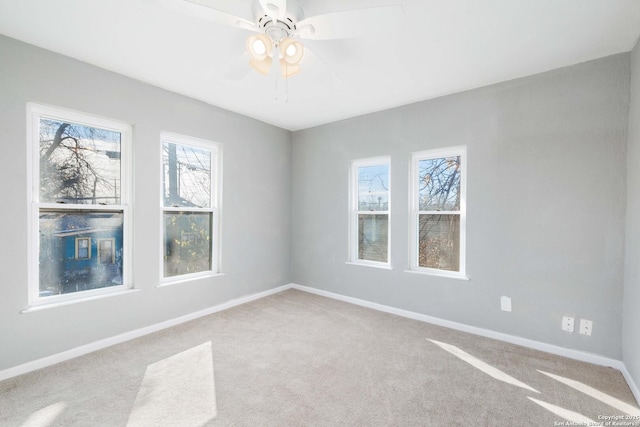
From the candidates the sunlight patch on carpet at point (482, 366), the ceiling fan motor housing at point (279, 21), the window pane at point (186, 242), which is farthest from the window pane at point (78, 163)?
the sunlight patch on carpet at point (482, 366)

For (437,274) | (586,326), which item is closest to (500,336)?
(586,326)

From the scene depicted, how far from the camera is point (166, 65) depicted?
2.45 metres

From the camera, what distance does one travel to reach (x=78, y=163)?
2.49 metres

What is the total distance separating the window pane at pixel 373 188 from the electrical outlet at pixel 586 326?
2103 millimetres

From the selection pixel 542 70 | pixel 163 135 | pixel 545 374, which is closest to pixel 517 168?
pixel 542 70

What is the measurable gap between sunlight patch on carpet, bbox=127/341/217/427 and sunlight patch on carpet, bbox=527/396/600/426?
83.8 inches

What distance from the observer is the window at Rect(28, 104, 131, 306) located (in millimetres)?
2271

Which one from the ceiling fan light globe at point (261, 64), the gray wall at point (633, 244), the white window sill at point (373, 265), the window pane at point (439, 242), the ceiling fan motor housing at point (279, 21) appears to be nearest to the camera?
the ceiling fan motor housing at point (279, 21)

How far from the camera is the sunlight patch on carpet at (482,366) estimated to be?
2.04m

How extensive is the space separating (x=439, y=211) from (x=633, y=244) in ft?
4.90

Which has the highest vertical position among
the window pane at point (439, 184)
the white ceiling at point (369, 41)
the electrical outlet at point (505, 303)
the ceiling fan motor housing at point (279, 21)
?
the white ceiling at point (369, 41)

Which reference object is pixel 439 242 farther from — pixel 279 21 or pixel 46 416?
pixel 46 416

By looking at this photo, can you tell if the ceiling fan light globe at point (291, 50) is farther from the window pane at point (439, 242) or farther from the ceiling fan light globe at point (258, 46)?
the window pane at point (439, 242)

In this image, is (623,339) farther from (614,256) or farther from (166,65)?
(166,65)
